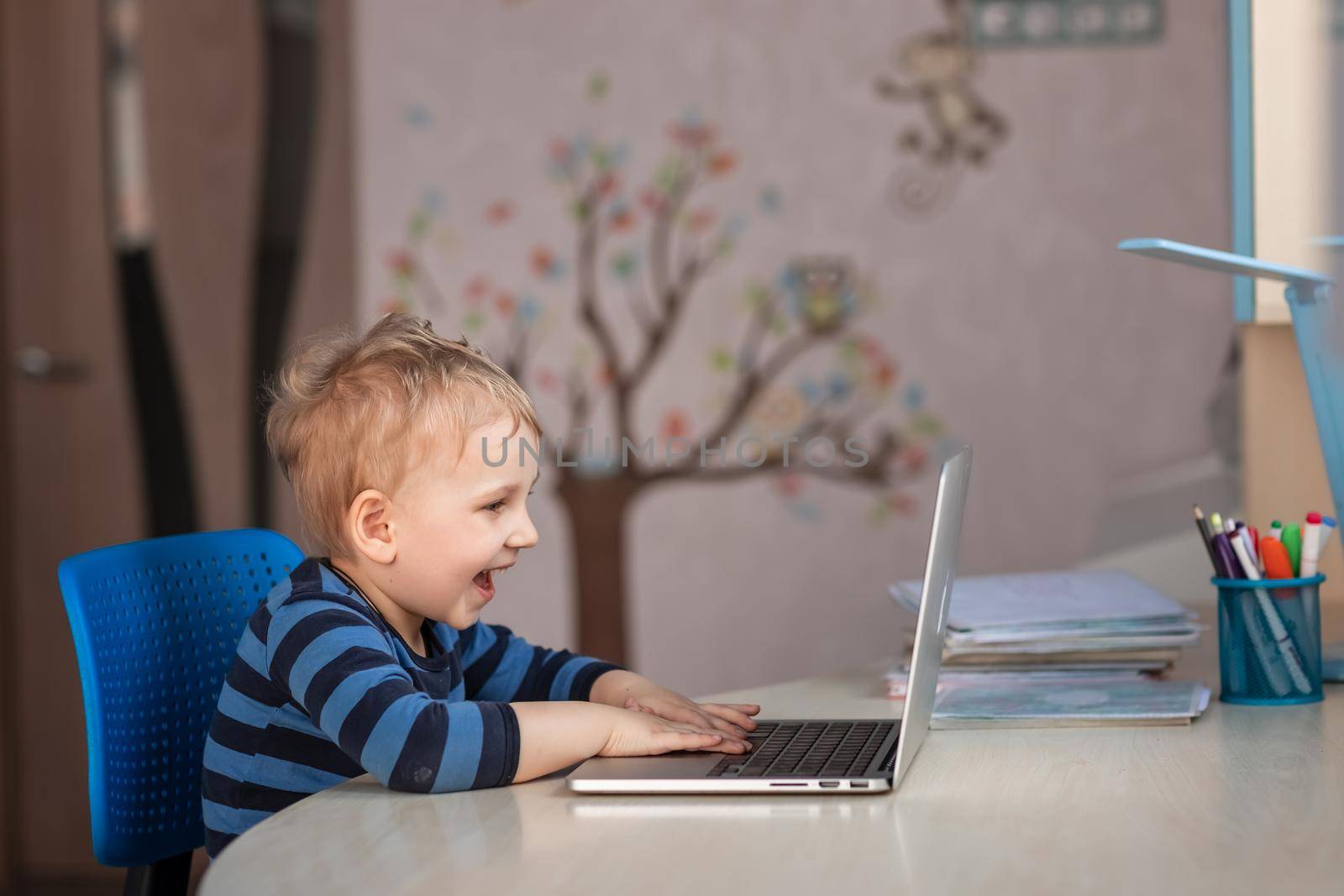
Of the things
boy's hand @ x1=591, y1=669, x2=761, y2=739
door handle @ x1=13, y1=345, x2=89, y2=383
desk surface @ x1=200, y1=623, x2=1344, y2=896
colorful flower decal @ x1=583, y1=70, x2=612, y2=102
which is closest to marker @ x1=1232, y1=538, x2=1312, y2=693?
desk surface @ x1=200, y1=623, x2=1344, y2=896

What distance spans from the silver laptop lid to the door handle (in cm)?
224

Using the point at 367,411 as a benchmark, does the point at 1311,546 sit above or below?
below

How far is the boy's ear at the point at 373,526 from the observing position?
1080mm

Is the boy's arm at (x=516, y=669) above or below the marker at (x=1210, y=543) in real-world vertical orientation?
below

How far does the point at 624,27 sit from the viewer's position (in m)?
2.73

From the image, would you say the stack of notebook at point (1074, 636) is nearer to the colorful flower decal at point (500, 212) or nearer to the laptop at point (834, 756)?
the laptop at point (834, 756)

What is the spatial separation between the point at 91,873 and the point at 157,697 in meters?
1.90

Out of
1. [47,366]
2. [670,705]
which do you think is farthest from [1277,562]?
[47,366]

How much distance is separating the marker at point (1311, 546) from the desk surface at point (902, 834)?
0.20m

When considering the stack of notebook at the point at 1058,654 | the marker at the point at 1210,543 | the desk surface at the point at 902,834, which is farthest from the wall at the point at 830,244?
the desk surface at the point at 902,834

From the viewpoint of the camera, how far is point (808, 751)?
3.12 feet

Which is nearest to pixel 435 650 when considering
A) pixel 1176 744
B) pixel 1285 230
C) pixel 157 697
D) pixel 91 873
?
pixel 157 697

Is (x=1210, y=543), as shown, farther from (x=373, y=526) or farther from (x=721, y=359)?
(x=721, y=359)

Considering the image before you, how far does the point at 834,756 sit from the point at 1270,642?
0.40 m
